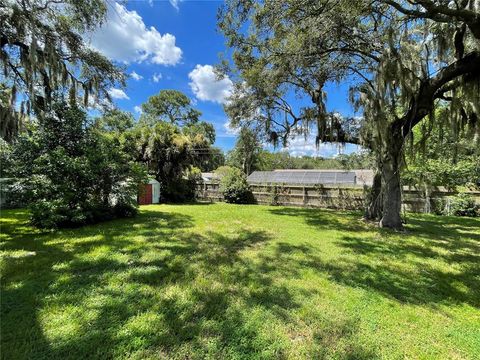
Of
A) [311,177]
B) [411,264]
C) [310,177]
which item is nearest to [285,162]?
[310,177]

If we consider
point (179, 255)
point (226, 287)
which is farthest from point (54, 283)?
Result: point (226, 287)

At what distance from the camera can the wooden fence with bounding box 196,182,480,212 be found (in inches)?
405

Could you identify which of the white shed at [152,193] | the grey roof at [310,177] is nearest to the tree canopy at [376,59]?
the white shed at [152,193]

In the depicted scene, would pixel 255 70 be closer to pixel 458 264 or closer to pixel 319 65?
pixel 319 65

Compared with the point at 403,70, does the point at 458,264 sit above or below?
below

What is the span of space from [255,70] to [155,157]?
730 centimetres

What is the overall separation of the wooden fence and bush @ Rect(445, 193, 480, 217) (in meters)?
0.26

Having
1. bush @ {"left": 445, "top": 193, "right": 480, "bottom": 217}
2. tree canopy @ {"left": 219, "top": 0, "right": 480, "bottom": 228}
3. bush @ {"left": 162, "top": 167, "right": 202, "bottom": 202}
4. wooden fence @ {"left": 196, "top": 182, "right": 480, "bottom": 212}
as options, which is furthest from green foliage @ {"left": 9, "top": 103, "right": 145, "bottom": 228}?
bush @ {"left": 445, "top": 193, "right": 480, "bottom": 217}

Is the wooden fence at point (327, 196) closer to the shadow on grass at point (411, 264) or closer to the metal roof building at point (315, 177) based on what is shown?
the shadow on grass at point (411, 264)

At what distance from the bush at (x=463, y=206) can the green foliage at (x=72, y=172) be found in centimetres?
1135

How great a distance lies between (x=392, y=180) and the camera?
22.6ft

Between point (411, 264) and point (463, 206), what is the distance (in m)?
7.90

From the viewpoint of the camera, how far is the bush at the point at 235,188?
13.0 meters

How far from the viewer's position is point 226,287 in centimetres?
298
